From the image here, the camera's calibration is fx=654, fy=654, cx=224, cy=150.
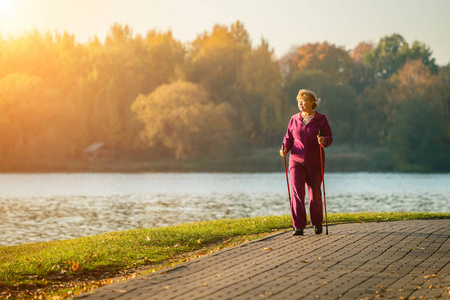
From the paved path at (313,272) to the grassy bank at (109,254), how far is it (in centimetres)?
85

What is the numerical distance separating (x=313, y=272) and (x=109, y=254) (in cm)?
367

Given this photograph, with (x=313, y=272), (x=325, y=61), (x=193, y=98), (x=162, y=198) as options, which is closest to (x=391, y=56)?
(x=325, y=61)

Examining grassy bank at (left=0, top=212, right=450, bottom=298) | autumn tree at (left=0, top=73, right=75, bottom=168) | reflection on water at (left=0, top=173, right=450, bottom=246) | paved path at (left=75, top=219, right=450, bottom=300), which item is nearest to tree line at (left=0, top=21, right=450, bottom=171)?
autumn tree at (left=0, top=73, right=75, bottom=168)

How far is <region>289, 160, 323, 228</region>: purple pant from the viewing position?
35.1ft

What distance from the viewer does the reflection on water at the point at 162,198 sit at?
22.9 meters

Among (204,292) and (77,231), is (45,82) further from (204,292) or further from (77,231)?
(204,292)

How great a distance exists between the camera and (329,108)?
229ft

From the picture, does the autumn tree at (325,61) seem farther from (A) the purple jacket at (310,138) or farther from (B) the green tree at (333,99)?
(A) the purple jacket at (310,138)

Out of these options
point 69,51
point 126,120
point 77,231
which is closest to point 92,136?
point 126,120

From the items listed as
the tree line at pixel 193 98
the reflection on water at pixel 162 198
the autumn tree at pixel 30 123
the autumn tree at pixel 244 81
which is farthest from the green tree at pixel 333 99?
the autumn tree at pixel 30 123

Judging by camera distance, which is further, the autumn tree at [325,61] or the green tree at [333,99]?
the autumn tree at [325,61]

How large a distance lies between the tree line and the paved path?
4915cm

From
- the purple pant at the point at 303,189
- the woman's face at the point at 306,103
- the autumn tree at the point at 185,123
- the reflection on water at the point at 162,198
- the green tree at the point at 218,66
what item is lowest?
the reflection on water at the point at 162,198

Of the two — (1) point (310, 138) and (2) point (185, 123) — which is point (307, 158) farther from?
(2) point (185, 123)
